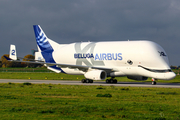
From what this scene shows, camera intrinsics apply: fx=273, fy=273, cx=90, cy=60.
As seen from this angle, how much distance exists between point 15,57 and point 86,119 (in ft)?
119

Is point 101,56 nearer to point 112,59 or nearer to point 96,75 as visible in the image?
point 112,59

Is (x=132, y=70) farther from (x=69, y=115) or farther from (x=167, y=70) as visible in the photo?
(x=69, y=115)

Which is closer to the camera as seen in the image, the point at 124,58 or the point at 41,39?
the point at 124,58

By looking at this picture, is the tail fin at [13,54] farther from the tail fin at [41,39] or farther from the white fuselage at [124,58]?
the white fuselage at [124,58]

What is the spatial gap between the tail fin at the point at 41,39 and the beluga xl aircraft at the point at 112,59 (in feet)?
4.38

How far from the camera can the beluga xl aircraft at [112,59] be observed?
3600 cm

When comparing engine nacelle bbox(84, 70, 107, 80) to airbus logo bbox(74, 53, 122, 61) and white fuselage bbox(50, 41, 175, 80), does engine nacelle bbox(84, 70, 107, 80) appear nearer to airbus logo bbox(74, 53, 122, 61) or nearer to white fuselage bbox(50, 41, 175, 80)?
white fuselage bbox(50, 41, 175, 80)

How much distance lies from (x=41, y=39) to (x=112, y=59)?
17.2m

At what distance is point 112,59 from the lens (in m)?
39.3

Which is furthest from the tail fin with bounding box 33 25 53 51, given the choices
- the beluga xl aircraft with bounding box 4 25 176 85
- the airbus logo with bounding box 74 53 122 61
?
the airbus logo with bounding box 74 53 122 61

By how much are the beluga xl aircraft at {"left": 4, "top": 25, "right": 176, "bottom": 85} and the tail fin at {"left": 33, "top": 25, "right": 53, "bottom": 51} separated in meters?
1.33

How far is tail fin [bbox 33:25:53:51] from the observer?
163ft

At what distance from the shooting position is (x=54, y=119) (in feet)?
41.0

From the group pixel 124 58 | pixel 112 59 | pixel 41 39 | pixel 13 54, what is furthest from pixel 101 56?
pixel 13 54
